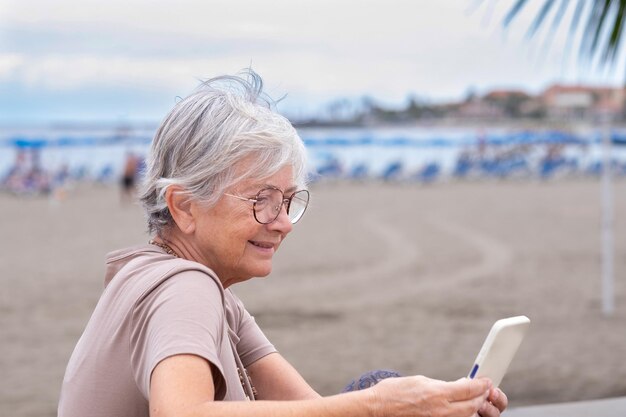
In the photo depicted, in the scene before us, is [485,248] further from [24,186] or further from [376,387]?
[24,186]

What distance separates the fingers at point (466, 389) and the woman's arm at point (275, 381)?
52 centimetres

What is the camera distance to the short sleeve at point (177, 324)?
1.39 meters

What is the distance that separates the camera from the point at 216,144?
1578 mm

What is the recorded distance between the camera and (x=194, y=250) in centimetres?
169

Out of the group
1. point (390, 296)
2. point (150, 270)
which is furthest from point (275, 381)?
point (390, 296)

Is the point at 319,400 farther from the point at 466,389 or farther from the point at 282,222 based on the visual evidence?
the point at 282,222

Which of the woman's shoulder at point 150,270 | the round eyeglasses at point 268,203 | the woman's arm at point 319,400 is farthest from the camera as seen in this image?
the round eyeglasses at point 268,203

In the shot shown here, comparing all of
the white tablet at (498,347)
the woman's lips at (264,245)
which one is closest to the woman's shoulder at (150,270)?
the woman's lips at (264,245)

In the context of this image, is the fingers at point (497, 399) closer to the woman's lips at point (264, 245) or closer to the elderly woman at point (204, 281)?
the elderly woman at point (204, 281)

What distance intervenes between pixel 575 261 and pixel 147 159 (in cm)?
1079

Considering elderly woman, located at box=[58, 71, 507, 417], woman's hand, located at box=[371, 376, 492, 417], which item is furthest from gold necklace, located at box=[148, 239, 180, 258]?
woman's hand, located at box=[371, 376, 492, 417]

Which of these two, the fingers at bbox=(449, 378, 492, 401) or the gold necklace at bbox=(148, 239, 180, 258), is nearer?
the fingers at bbox=(449, 378, 492, 401)

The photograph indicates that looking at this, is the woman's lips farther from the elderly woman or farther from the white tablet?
the white tablet

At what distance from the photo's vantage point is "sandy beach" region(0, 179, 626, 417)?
6.52m
